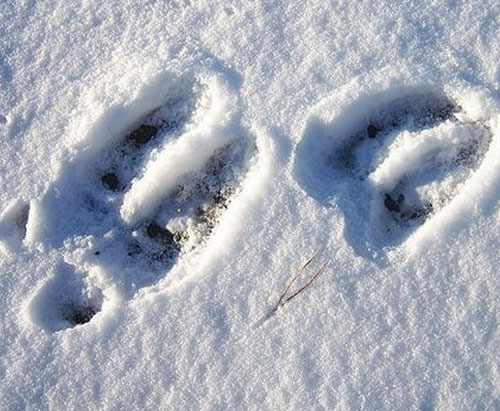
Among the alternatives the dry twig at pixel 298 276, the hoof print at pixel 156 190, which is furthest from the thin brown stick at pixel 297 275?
the hoof print at pixel 156 190

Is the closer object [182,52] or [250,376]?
[250,376]

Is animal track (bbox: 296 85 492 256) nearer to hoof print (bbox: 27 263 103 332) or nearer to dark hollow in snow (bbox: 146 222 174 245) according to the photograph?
dark hollow in snow (bbox: 146 222 174 245)

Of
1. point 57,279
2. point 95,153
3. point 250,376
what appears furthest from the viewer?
point 95,153

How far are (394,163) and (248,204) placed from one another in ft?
1.10

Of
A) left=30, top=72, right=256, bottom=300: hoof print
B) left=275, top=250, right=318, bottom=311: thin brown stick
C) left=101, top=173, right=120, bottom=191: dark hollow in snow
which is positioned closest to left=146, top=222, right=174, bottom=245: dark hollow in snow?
left=30, top=72, right=256, bottom=300: hoof print

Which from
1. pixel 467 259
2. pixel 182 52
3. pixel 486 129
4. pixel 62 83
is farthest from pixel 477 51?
pixel 62 83

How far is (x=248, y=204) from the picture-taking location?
63.5 inches

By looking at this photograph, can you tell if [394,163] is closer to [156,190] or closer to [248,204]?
[248,204]

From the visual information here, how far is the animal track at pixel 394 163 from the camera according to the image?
163 cm

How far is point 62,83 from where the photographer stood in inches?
69.0

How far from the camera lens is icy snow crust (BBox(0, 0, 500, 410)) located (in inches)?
59.0

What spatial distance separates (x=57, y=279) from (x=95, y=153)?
0.99 feet

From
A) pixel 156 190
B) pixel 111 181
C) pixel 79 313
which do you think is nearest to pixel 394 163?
pixel 156 190

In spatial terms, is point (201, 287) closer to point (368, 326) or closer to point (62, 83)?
point (368, 326)
